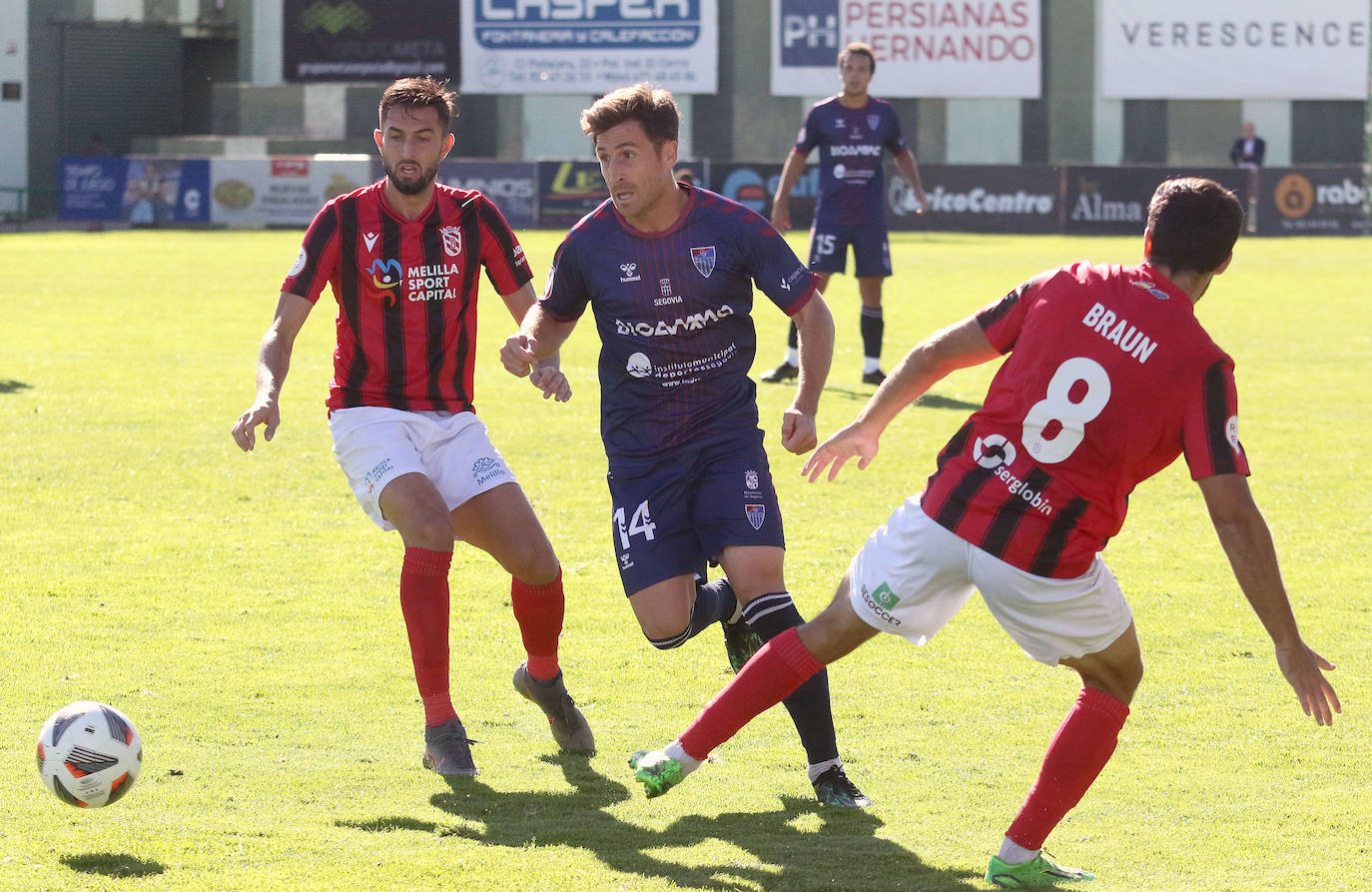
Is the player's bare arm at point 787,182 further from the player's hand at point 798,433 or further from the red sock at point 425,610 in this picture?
the player's hand at point 798,433

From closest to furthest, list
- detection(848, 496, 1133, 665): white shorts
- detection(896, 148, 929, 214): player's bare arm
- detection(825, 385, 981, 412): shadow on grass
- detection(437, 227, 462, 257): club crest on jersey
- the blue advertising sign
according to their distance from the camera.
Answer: detection(848, 496, 1133, 665): white shorts < detection(437, 227, 462, 257): club crest on jersey < detection(825, 385, 981, 412): shadow on grass < detection(896, 148, 929, 214): player's bare arm < the blue advertising sign

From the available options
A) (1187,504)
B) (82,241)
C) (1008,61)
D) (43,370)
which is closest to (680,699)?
(1187,504)

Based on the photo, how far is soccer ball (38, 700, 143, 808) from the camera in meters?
4.45

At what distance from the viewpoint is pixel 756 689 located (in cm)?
441

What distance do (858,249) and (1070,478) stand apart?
9214 mm

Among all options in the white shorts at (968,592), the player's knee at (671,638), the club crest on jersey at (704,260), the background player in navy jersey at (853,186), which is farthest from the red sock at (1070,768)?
the background player in navy jersey at (853,186)

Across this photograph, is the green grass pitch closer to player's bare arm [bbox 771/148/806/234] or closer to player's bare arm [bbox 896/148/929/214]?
player's bare arm [bbox 771/148/806/234]

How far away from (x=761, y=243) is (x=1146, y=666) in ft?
7.54

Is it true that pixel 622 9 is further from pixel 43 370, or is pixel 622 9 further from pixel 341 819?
pixel 341 819

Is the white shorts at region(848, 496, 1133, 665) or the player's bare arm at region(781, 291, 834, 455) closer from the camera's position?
the white shorts at region(848, 496, 1133, 665)

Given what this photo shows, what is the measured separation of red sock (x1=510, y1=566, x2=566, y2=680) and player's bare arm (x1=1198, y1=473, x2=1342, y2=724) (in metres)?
2.20

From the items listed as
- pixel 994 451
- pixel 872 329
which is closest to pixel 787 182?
pixel 872 329

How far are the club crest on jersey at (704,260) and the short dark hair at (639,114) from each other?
12.8 inches

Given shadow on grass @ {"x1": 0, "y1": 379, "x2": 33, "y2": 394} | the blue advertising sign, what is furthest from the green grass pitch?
the blue advertising sign
